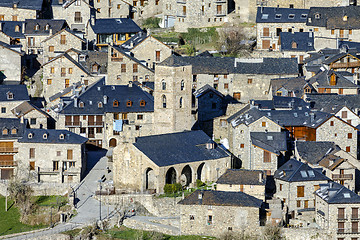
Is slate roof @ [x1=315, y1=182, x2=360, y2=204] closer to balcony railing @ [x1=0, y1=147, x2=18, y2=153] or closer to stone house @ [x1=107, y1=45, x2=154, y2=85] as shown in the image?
balcony railing @ [x1=0, y1=147, x2=18, y2=153]

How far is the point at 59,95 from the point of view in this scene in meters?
113

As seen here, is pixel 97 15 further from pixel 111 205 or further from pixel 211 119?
pixel 111 205

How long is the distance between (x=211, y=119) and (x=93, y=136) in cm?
1166

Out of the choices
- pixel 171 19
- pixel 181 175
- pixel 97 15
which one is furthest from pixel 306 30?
pixel 181 175

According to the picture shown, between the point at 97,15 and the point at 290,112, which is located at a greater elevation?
the point at 97,15

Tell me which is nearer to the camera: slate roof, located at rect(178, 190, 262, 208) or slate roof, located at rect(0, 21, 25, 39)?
slate roof, located at rect(178, 190, 262, 208)

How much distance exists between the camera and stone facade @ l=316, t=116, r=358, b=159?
10100 cm

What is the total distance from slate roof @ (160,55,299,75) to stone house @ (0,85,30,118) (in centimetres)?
1692

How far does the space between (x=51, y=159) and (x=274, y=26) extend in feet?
117

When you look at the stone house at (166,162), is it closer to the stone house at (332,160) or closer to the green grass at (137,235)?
the green grass at (137,235)

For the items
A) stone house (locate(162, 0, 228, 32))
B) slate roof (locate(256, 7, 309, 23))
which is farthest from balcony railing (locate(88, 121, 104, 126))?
slate roof (locate(256, 7, 309, 23))

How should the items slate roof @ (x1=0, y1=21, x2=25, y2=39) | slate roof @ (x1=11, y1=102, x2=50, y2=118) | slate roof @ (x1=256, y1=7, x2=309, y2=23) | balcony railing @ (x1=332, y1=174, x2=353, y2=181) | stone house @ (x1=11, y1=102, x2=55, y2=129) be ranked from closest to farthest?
balcony railing @ (x1=332, y1=174, x2=353, y2=181)
stone house @ (x1=11, y1=102, x2=55, y2=129)
slate roof @ (x1=11, y1=102, x2=50, y2=118)
slate roof @ (x1=0, y1=21, x2=25, y2=39)
slate roof @ (x1=256, y1=7, x2=309, y2=23)

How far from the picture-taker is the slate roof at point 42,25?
12412 centimetres

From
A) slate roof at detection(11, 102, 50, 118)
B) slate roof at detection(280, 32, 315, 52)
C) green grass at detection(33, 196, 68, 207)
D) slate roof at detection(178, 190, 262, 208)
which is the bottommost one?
green grass at detection(33, 196, 68, 207)
